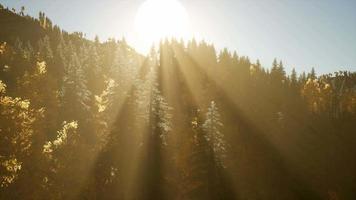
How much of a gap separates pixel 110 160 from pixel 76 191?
7.00m

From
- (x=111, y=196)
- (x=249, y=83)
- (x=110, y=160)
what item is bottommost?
(x=111, y=196)

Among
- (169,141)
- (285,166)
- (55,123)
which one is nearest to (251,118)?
(285,166)

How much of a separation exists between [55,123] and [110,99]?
9.38 meters

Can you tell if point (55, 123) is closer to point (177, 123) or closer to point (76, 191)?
point (76, 191)

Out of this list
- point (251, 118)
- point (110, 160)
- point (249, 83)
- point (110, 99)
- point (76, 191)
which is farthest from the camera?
point (249, 83)

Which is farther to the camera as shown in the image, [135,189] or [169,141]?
[169,141]

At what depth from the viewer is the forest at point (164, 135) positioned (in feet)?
121

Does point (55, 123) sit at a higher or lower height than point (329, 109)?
lower

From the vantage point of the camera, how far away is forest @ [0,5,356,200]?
121 feet

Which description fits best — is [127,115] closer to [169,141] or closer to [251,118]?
[169,141]

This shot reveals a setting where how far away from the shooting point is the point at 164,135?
4881cm

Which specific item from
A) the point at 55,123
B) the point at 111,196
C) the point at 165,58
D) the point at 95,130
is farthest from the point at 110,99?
the point at 165,58

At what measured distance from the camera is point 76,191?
39562 millimetres

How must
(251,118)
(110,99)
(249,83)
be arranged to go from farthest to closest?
(249,83) < (251,118) < (110,99)
